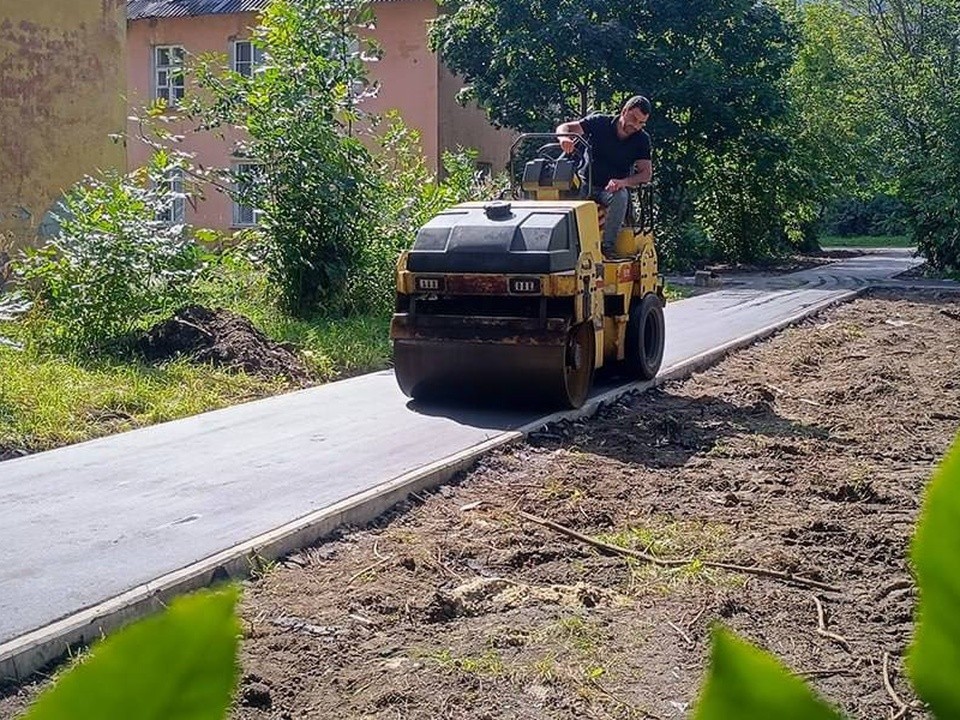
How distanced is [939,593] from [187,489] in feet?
22.9

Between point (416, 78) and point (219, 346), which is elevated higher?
point (416, 78)

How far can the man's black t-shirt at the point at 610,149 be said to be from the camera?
35.3 feet

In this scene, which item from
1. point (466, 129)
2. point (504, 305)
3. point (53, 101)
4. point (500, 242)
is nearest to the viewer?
point (500, 242)

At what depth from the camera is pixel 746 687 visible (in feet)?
1.64

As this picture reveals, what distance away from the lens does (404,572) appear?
5.92 metres

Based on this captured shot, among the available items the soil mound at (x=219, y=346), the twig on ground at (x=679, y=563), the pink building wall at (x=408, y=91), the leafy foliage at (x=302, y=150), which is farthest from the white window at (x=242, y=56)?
the twig on ground at (x=679, y=563)

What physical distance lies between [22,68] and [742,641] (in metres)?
16.9

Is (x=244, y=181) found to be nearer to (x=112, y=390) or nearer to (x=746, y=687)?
(x=112, y=390)

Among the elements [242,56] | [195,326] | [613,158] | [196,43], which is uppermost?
[196,43]

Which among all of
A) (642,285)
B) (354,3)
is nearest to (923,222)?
(354,3)

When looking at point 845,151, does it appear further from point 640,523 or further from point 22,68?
point 640,523

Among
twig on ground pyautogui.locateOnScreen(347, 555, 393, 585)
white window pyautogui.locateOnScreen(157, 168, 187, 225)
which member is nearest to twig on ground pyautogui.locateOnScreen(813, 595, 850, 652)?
twig on ground pyautogui.locateOnScreen(347, 555, 393, 585)

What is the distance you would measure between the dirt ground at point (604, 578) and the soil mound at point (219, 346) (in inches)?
120

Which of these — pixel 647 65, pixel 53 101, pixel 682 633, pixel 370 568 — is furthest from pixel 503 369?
pixel 647 65
